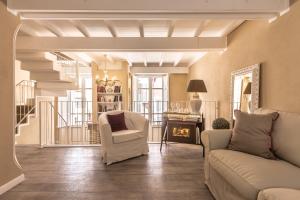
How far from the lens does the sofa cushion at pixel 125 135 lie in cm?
404

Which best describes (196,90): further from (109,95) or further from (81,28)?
(109,95)

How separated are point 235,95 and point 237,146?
74.6 inches

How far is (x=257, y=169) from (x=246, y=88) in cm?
222

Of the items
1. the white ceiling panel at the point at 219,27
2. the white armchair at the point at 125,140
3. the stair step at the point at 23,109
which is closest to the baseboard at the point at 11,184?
the white armchair at the point at 125,140

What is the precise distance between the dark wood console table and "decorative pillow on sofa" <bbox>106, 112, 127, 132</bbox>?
0.94 m

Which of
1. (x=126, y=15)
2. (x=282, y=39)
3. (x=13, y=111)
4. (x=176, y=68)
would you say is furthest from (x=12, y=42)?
(x=176, y=68)

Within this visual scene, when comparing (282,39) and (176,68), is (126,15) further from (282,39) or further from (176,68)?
(176,68)

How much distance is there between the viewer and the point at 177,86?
966 cm

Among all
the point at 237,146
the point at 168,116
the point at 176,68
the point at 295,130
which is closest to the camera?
the point at 295,130

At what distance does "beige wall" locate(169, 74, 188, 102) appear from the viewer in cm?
963

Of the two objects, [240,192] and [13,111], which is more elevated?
[13,111]

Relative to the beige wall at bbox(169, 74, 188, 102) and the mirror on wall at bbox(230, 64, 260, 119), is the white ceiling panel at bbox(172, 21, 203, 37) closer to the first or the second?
the mirror on wall at bbox(230, 64, 260, 119)

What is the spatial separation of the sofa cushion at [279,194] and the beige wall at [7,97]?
2.78 meters

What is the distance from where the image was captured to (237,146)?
264cm
